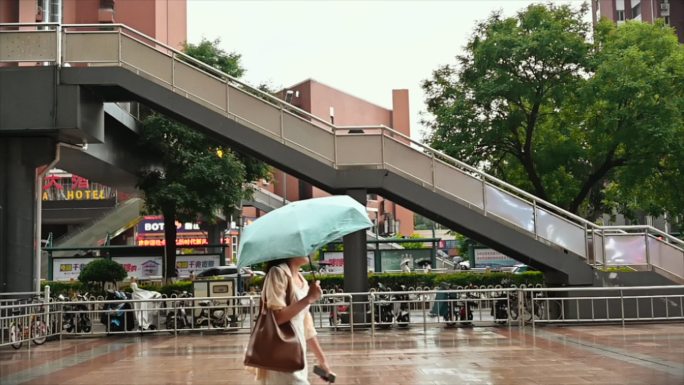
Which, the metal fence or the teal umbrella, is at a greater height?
the teal umbrella

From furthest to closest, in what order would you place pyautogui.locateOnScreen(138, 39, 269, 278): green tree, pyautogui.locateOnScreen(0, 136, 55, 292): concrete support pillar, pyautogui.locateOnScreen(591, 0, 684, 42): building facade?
pyautogui.locateOnScreen(591, 0, 684, 42): building facade < pyautogui.locateOnScreen(138, 39, 269, 278): green tree < pyautogui.locateOnScreen(0, 136, 55, 292): concrete support pillar

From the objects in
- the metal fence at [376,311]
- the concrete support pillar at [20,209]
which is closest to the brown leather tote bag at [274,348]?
the metal fence at [376,311]

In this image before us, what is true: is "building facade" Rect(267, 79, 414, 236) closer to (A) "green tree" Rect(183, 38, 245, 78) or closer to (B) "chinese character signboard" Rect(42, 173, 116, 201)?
(B) "chinese character signboard" Rect(42, 173, 116, 201)

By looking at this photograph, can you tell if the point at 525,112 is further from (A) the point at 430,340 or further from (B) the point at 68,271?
(B) the point at 68,271

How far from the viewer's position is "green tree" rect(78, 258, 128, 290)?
79.7ft

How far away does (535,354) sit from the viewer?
12258 millimetres

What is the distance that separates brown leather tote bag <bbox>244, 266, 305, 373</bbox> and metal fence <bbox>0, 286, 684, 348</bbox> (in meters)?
11.0

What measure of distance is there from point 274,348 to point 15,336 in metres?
11.7

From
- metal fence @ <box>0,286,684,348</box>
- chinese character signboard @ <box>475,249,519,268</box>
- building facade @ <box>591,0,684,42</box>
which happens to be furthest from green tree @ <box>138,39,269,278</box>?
building facade @ <box>591,0,684,42</box>

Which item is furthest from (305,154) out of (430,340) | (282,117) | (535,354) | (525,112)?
(525,112)

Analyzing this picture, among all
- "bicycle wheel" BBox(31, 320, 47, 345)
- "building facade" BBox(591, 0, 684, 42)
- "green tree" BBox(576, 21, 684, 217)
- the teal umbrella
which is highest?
"building facade" BBox(591, 0, 684, 42)

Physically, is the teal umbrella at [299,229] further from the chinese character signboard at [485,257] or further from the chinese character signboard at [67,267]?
the chinese character signboard at [485,257]

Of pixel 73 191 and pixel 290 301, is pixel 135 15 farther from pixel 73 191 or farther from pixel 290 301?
pixel 290 301

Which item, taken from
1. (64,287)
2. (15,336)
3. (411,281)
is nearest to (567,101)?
(411,281)
